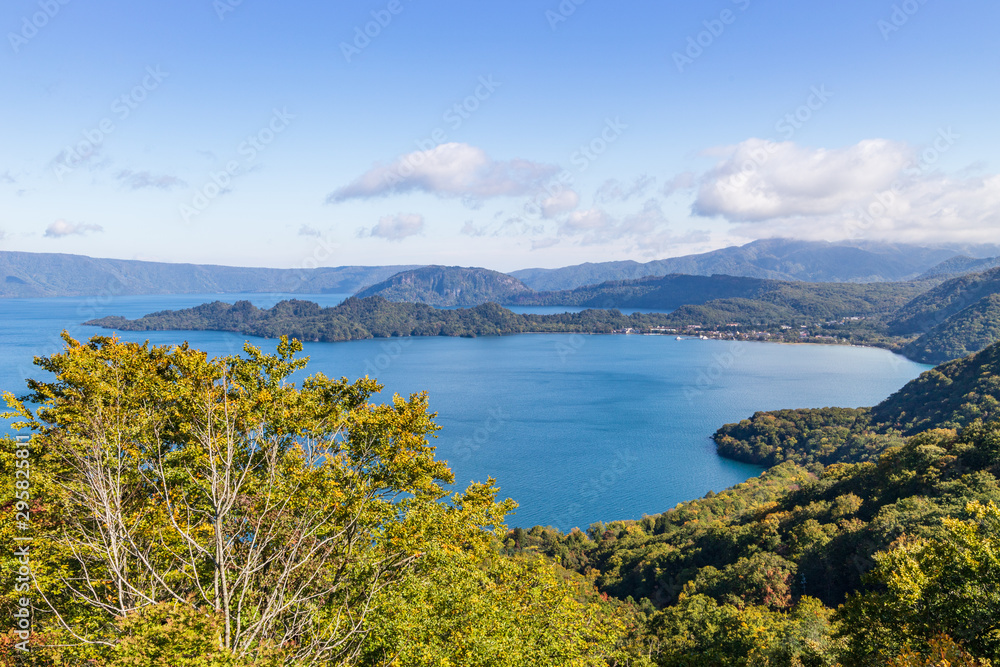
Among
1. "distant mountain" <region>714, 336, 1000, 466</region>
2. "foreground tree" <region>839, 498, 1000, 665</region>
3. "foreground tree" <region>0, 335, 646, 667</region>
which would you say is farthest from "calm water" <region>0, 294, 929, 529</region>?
"foreground tree" <region>0, 335, 646, 667</region>

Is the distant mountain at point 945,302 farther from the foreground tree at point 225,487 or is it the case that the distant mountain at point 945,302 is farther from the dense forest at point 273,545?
the foreground tree at point 225,487

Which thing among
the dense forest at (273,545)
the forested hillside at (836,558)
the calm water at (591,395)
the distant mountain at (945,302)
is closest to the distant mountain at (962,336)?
the calm water at (591,395)

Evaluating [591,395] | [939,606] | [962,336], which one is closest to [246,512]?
[939,606]

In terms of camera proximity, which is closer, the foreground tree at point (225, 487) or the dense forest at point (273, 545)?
the dense forest at point (273, 545)

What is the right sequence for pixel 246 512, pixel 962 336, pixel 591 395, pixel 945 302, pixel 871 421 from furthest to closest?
pixel 945 302, pixel 962 336, pixel 591 395, pixel 871 421, pixel 246 512

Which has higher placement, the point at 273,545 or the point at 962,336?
the point at 273,545

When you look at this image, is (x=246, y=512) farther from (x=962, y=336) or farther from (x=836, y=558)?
(x=962, y=336)
